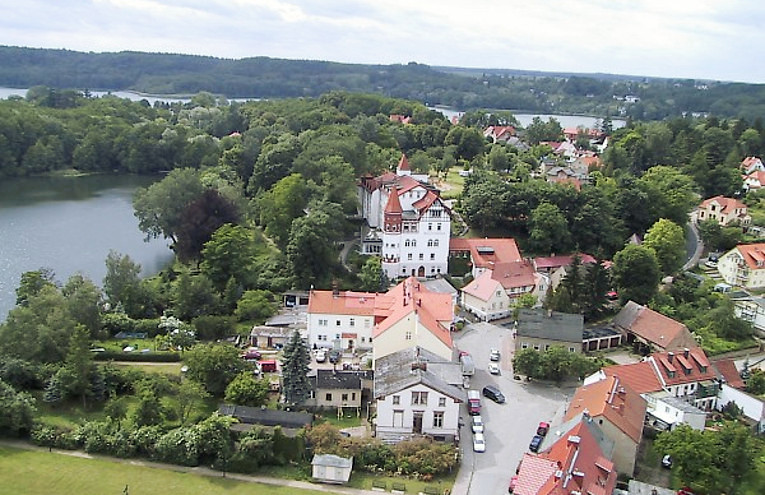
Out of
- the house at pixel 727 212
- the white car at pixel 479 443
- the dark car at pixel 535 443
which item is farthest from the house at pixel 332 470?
the house at pixel 727 212

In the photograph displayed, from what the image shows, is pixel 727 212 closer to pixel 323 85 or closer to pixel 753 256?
pixel 753 256

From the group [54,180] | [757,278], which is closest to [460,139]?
[757,278]

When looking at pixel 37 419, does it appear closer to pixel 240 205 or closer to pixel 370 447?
pixel 370 447

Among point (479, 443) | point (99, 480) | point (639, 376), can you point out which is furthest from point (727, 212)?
point (99, 480)

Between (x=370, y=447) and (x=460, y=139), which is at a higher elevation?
(x=460, y=139)

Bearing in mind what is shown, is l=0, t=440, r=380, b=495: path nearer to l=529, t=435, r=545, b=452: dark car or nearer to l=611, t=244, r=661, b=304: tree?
l=529, t=435, r=545, b=452: dark car

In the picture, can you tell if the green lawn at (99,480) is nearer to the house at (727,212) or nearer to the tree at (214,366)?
the tree at (214,366)
